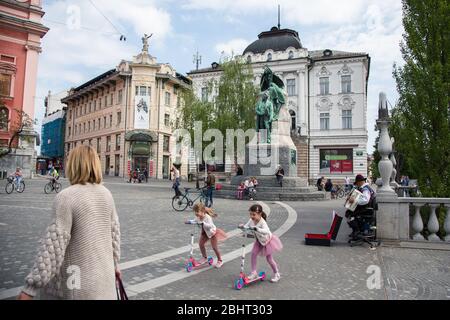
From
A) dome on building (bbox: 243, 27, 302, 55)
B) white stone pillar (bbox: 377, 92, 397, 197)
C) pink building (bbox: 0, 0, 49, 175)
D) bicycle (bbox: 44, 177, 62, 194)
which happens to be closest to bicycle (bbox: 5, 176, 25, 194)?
bicycle (bbox: 44, 177, 62, 194)

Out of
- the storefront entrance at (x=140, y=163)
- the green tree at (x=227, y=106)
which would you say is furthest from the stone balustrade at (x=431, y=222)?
the storefront entrance at (x=140, y=163)

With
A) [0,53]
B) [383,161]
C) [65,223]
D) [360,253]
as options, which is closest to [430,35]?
[383,161]

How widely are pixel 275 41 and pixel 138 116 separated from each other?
886 inches

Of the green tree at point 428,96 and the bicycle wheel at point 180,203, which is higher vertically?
the green tree at point 428,96

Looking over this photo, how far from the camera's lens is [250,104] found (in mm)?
31781

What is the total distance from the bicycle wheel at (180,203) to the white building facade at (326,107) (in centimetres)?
2958

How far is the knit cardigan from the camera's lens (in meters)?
2.05

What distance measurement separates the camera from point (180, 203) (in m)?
13.1

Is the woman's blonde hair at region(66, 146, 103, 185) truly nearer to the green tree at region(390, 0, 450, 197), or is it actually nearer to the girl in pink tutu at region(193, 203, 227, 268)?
the girl in pink tutu at region(193, 203, 227, 268)

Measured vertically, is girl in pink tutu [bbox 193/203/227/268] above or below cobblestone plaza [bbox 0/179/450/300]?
above

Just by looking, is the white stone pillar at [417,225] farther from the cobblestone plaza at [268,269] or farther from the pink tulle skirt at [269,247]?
the pink tulle skirt at [269,247]

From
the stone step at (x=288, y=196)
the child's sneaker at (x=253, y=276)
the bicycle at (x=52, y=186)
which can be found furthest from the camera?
the bicycle at (x=52, y=186)

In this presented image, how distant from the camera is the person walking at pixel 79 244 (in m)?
2.06

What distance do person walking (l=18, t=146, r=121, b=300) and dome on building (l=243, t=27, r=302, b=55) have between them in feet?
151
